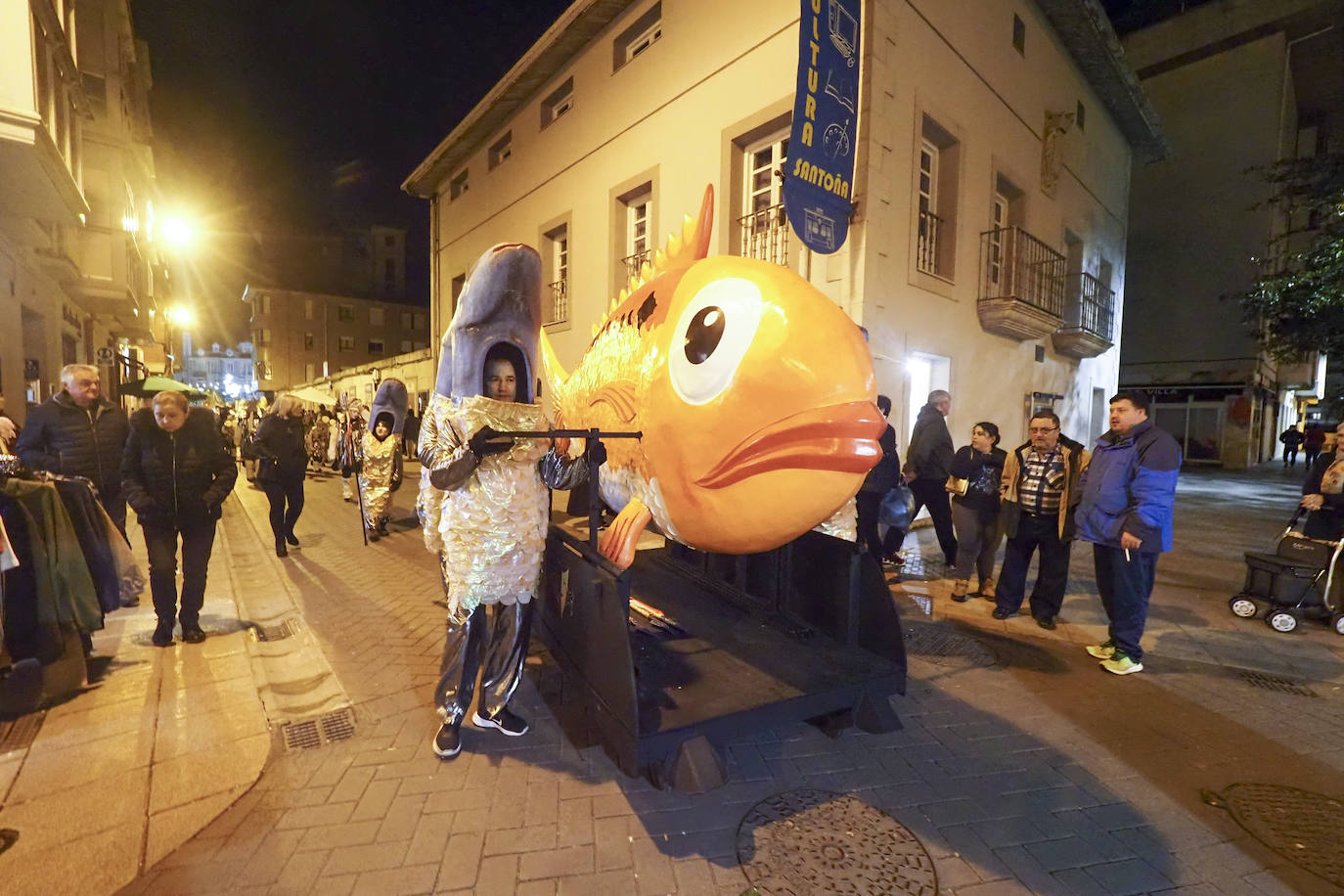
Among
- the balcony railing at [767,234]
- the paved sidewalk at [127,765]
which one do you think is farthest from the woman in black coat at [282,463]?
the balcony railing at [767,234]

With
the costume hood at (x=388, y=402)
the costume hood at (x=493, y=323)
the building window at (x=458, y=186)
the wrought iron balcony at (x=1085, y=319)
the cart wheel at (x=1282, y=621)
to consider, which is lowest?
the cart wheel at (x=1282, y=621)

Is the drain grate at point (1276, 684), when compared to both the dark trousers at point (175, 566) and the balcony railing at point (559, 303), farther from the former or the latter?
the balcony railing at point (559, 303)

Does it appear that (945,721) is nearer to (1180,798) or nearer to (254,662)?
(1180,798)

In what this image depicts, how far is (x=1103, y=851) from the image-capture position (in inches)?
88.4

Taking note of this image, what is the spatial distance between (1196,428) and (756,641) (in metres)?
25.3

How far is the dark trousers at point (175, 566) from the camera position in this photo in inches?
157

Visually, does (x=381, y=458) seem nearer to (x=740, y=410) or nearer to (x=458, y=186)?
(x=740, y=410)

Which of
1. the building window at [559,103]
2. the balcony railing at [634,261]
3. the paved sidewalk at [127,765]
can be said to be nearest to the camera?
the paved sidewalk at [127,765]

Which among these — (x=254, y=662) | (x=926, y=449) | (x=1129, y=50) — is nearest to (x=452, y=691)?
(x=254, y=662)

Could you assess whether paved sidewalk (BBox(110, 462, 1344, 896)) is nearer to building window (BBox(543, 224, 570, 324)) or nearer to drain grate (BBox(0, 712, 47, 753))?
drain grate (BBox(0, 712, 47, 753))

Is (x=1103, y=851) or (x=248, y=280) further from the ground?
(x=248, y=280)

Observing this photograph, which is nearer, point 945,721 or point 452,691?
point 452,691

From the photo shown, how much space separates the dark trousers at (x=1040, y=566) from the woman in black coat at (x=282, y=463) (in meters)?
6.81

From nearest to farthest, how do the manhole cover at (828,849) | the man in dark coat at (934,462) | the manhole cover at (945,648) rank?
1. the manhole cover at (828,849)
2. the manhole cover at (945,648)
3. the man in dark coat at (934,462)
